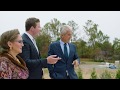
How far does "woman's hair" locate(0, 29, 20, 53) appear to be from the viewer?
2.42m

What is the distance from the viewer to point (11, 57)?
236cm

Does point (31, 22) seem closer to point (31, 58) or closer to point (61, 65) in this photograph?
point (31, 58)

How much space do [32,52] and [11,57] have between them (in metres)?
0.72

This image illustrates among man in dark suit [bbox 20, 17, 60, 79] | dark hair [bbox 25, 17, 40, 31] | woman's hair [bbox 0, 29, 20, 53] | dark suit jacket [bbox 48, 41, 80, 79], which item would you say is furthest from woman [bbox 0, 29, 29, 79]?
dark suit jacket [bbox 48, 41, 80, 79]

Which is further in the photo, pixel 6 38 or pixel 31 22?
pixel 31 22

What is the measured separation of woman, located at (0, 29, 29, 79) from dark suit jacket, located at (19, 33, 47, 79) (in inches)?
12.9

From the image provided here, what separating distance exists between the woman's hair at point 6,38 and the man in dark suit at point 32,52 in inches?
17.9

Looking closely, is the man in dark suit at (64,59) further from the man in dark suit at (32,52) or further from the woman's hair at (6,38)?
the woman's hair at (6,38)

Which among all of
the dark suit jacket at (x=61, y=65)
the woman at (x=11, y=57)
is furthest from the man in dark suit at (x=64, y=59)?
the woman at (x=11, y=57)

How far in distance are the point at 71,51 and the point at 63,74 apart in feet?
1.03

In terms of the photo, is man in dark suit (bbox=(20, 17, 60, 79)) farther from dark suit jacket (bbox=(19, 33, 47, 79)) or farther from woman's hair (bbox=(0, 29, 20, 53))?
woman's hair (bbox=(0, 29, 20, 53))

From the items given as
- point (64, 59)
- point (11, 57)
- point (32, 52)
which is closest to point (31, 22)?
point (32, 52)
